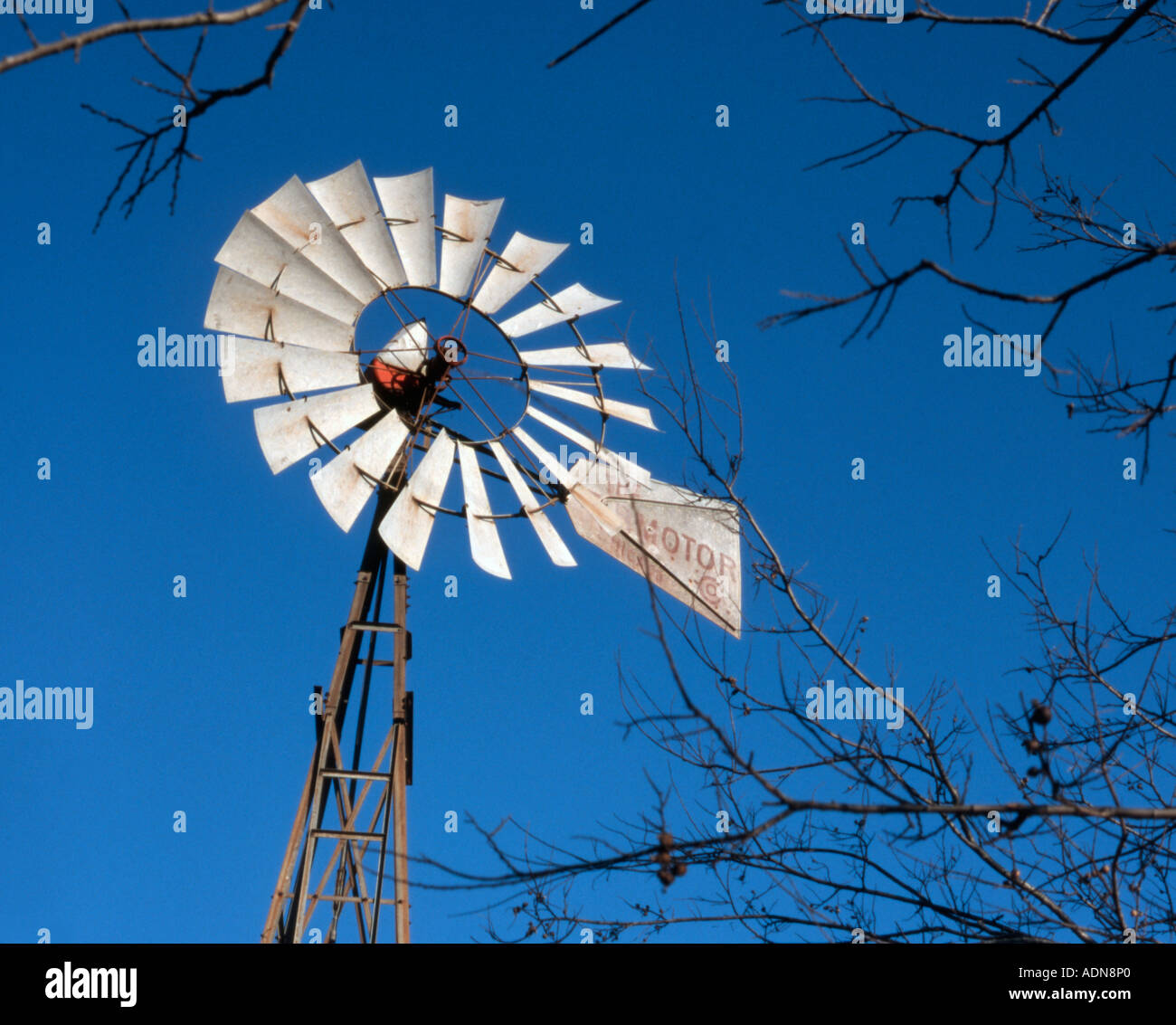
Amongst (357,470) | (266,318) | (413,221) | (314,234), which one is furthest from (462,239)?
(357,470)

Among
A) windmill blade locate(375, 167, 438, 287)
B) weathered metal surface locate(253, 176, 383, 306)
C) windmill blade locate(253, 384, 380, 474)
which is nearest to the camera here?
windmill blade locate(253, 384, 380, 474)

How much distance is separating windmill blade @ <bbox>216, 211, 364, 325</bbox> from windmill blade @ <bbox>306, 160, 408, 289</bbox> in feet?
0.87

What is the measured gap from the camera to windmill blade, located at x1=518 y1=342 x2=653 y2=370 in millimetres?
7461

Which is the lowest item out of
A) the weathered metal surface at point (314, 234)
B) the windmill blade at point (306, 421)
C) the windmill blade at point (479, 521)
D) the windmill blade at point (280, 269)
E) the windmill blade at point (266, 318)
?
the windmill blade at point (479, 521)

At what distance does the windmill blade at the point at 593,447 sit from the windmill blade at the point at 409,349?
2.51 feet

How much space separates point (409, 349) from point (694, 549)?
2.39 meters

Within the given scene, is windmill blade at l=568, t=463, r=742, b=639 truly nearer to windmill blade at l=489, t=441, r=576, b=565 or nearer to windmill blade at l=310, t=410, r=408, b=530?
windmill blade at l=489, t=441, r=576, b=565

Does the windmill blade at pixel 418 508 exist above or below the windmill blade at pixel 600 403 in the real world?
below

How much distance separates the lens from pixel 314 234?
6.80 m

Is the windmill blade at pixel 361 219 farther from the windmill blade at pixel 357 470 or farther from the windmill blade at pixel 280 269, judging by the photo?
the windmill blade at pixel 357 470

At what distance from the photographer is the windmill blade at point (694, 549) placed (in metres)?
5.43
